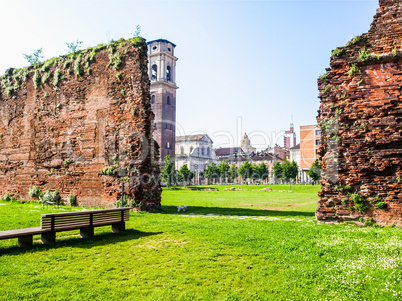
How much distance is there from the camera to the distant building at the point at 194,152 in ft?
302

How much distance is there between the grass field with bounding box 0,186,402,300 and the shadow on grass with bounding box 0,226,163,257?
0.08ft

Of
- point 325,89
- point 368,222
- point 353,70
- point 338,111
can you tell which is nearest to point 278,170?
point 325,89

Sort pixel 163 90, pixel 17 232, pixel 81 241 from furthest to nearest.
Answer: pixel 163 90 < pixel 81 241 < pixel 17 232

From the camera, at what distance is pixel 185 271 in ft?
18.4

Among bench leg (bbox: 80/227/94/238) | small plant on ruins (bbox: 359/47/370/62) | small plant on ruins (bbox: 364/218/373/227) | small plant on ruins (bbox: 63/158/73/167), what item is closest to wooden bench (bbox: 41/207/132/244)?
bench leg (bbox: 80/227/94/238)

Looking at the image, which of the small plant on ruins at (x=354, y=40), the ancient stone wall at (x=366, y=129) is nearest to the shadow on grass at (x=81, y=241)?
the ancient stone wall at (x=366, y=129)

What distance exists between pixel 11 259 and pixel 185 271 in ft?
11.7

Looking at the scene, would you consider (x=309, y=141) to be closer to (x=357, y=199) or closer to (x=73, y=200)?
(x=73, y=200)

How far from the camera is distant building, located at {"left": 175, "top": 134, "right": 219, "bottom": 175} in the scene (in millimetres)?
92062

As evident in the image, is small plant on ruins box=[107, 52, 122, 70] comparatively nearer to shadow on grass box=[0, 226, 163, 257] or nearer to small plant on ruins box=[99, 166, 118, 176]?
small plant on ruins box=[99, 166, 118, 176]

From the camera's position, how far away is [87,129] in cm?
1593

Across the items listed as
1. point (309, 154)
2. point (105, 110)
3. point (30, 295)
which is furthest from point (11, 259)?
point (309, 154)

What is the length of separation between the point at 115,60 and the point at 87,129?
381 cm

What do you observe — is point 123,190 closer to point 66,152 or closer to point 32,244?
point 66,152
